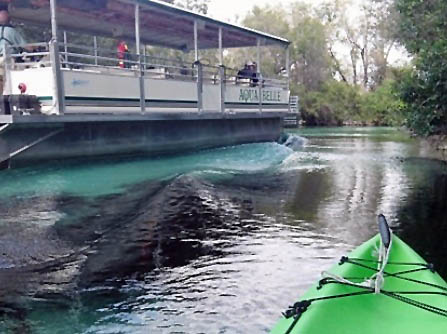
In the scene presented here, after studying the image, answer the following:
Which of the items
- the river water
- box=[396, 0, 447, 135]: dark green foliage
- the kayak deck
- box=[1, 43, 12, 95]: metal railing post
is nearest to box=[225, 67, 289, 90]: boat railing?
the river water

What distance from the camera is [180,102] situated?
514 inches

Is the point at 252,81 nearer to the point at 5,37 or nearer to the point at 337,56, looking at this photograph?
the point at 5,37

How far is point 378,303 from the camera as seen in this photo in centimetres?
262

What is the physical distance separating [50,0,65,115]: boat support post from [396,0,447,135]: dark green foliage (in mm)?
5983

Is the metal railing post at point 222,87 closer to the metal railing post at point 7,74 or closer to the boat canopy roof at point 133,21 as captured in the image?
the boat canopy roof at point 133,21

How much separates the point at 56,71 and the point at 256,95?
29.1 ft

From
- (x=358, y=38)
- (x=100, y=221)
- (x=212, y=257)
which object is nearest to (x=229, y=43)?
(x=100, y=221)

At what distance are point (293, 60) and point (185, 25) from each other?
85.1 ft

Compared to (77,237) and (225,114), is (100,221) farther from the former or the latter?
(225,114)

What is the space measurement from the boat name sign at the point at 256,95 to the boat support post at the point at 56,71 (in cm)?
738

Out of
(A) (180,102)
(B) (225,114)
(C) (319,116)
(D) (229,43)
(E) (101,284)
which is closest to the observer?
(E) (101,284)

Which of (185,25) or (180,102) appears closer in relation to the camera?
(180,102)

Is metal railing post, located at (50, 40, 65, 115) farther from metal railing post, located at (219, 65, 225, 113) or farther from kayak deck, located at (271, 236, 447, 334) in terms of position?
kayak deck, located at (271, 236, 447, 334)

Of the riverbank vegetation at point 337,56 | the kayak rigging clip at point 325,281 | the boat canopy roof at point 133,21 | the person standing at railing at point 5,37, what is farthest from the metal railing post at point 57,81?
the riverbank vegetation at point 337,56
